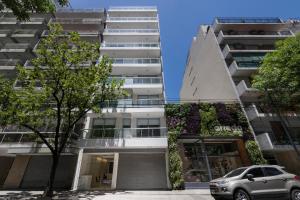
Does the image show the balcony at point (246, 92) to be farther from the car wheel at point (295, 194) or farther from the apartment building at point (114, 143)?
the car wheel at point (295, 194)

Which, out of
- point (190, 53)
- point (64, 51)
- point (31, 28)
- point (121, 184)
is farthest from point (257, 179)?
point (31, 28)

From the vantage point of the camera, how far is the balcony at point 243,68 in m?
22.0

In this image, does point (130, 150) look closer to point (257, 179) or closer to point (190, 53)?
point (257, 179)

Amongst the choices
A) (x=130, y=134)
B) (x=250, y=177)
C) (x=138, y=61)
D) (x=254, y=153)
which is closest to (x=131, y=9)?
(x=138, y=61)

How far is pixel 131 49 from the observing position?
25.9m

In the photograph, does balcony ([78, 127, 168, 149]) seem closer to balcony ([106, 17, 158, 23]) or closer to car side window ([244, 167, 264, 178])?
car side window ([244, 167, 264, 178])

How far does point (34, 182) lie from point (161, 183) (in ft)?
42.5

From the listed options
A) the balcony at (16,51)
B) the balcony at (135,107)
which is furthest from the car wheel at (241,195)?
the balcony at (16,51)

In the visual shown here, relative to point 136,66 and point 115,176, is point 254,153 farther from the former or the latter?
point 136,66

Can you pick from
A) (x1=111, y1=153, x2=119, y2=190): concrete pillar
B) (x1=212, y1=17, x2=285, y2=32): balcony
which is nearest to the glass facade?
(x1=111, y1=153, x2=119, y2=190): concrete pillar

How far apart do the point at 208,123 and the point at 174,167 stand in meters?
5.72

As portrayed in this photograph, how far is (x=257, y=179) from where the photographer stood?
8.70m

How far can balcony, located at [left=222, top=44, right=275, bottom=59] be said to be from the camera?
23891 millimetres

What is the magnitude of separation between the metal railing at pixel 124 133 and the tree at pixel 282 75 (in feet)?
33.1
